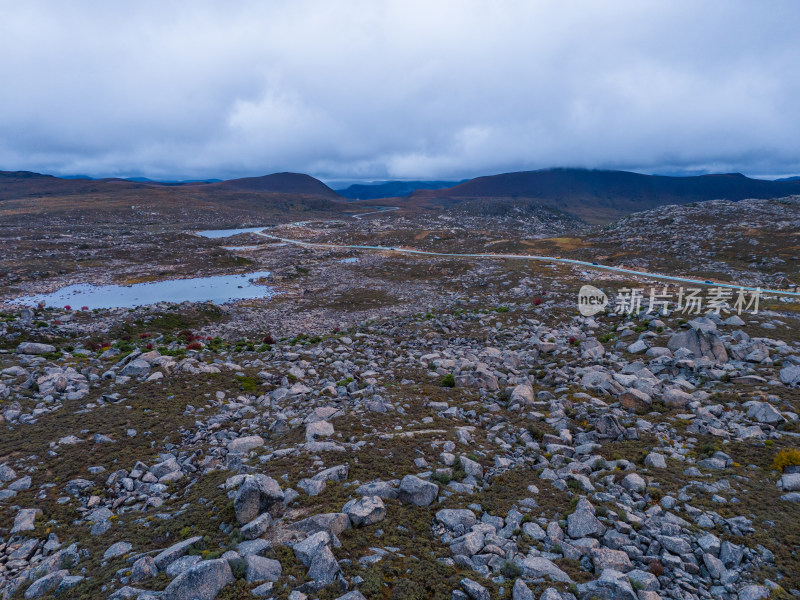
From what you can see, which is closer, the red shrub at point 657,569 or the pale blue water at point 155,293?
the red shrub at point 657,569

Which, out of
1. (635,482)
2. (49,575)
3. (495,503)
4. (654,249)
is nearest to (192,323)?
(49,575)

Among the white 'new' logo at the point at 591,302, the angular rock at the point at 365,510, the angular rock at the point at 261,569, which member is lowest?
the white 'new' logo at the point at 591,302

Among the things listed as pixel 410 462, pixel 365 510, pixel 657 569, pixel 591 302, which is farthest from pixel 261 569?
pixel 591 302

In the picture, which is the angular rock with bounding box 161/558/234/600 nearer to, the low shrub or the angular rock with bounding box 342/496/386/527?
the angular rock with bounding box 342/496/386/527

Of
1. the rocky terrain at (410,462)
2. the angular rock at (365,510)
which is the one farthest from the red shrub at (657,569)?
the angular rock at (365,510)

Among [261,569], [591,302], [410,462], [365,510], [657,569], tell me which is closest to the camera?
[261,569]

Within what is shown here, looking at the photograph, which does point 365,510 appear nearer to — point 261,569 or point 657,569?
point 261,569

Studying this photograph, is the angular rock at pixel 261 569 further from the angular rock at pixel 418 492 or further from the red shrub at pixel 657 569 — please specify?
the red shrub at pixel 657 569
